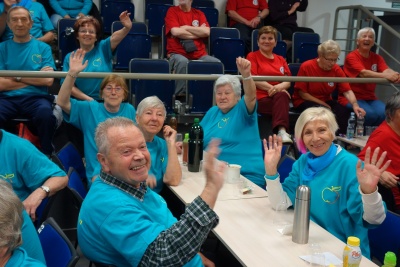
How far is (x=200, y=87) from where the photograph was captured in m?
4.89

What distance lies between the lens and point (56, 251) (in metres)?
1.73

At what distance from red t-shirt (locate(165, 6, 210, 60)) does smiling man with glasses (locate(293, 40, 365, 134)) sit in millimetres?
1385

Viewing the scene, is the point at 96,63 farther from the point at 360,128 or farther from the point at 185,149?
the point at 360,128

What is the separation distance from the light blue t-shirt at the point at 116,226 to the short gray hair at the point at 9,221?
0.95 ft

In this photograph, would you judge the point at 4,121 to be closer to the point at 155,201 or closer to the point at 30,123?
the point at 30,123

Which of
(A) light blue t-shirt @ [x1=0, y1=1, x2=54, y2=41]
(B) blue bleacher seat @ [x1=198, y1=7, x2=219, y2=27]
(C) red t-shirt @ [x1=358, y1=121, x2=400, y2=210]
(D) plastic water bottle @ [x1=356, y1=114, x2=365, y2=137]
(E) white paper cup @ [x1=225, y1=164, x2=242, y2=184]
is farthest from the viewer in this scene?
(B) blue bleacher seat @ [x1=198, y1=7, x2=219, y2=27]

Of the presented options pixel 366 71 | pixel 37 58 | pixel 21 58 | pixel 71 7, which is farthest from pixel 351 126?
pixel 71 7

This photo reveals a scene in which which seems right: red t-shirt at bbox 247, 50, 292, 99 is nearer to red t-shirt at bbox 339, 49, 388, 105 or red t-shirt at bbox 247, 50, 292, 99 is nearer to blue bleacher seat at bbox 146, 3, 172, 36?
red t-shirt at bbox 339, 49, 388, 105

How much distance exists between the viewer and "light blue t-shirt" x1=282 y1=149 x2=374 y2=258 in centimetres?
204

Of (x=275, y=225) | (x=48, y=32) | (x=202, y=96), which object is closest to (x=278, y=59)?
(x=202, y=96)

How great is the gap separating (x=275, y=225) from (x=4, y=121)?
2717 mm

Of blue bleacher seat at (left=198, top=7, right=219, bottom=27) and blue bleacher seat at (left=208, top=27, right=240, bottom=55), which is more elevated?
blue bleacher seat at (left=198, top=7, right=219, bottom=27)

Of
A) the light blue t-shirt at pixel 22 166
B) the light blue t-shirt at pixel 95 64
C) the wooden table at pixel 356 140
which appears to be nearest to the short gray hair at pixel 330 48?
the wooden table at pixel 356 140

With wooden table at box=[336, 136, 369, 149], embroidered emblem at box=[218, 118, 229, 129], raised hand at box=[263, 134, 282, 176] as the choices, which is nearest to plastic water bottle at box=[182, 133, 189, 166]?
embroidered emblem at box=[218, 118, 229, 129]
